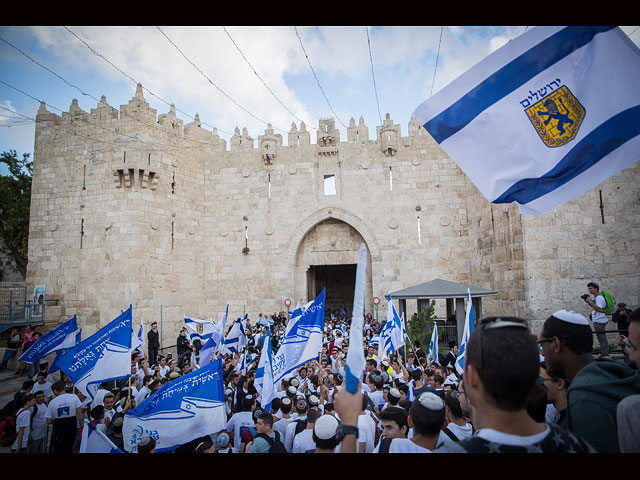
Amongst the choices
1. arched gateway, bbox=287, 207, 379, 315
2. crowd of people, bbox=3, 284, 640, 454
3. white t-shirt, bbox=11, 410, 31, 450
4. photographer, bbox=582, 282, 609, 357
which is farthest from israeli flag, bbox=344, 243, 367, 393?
arched gateway, bbox=287, 207, 379, 315

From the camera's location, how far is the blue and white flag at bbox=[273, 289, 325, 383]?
4.89 metres

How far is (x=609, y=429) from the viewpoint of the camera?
170 cm

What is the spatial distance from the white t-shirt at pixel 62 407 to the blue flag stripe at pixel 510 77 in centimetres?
548

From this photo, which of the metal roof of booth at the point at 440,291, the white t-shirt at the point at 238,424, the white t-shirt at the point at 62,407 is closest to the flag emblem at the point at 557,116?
the white t-shirt at the point at 238,424

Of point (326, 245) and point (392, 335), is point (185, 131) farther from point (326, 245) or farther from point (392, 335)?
point (392, 335)

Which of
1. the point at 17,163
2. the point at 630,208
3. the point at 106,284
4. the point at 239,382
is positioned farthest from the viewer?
the point at 17,163

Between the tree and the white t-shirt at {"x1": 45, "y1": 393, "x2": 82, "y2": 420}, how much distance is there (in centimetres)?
1784

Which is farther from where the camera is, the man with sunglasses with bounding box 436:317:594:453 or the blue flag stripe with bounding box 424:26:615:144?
the blue flag stripe with bounding box 424:26:615:144

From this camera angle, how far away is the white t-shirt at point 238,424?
436 cm

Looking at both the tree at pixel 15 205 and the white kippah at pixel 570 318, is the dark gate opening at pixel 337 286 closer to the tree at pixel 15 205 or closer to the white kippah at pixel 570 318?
the tree at pixel 15 205

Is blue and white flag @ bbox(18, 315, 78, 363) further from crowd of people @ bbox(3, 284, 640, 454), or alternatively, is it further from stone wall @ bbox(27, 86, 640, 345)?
stone wall @ bbox(27, 86, 640, 345)

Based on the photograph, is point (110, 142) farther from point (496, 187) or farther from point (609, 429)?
point (609, 429)

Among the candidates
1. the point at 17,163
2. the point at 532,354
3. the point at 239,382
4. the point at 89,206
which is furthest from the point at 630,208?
the point at 17,163
